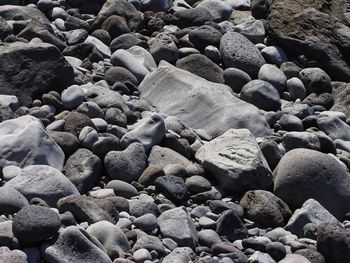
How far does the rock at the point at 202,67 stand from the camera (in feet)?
27.6

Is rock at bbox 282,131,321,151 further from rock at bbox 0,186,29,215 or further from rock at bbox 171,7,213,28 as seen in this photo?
rock at bbox 171,7,213,28

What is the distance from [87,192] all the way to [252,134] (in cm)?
174

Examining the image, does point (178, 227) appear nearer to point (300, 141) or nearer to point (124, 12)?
point (300, 141)

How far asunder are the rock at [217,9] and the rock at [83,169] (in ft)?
13.1

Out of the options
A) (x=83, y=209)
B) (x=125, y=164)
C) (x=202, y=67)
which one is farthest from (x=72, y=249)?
(x=202, y=67)

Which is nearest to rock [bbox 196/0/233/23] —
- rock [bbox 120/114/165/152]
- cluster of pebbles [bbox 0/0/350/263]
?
cluster of pebbles [bbox 0/0/350/263]

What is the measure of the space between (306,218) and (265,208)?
285 millimetres

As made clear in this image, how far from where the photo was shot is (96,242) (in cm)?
491

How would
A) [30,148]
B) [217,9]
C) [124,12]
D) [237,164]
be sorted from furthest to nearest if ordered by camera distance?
[217,9] < [124,12] < [237,164] < [30,148]

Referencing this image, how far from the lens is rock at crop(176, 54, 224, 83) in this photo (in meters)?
8.41

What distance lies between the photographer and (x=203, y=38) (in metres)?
9.01

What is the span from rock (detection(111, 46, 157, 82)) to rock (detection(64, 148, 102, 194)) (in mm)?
1981

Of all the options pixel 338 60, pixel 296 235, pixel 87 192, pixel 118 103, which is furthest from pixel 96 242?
pixel 338 60

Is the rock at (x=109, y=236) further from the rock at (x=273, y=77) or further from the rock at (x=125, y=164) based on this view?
the rock at (x=273, y=77)
